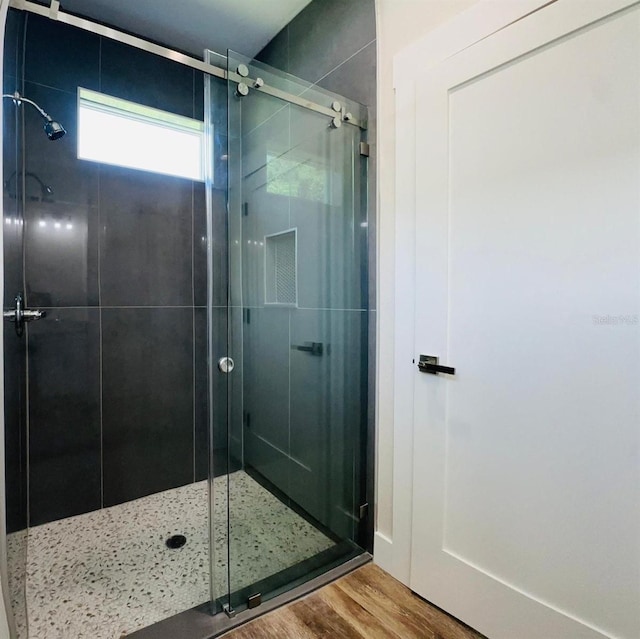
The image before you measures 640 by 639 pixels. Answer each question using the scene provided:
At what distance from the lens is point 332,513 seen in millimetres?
1791

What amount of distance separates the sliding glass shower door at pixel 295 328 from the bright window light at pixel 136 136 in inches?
21.9

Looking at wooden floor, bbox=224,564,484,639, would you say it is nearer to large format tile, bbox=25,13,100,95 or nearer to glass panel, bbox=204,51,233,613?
glass panel, bbox=204,51,233,613

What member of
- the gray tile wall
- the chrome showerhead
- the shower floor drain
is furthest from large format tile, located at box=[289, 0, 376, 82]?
the shower floor drain

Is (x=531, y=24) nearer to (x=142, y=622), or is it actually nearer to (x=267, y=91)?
(x=267, y=91)

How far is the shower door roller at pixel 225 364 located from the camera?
58.2 inches

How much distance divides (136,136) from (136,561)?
228cm

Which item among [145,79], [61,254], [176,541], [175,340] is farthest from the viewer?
[175,340]

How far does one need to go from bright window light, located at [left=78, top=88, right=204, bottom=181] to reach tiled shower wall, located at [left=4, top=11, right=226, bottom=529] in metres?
0.05

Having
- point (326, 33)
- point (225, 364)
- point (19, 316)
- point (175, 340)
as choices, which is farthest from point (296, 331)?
point (326, 33)

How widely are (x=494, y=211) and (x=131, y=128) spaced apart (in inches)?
82.3

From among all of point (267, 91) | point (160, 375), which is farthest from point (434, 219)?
point (160, 375)

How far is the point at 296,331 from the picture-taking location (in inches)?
69.7

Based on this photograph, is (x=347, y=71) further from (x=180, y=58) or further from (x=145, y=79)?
(x=145, y=79)

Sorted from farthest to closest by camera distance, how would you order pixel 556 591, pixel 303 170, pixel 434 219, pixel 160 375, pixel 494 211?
pixel 160 375, pixel 303 170, pixel 434 219, pixel 494 211, pixel 556 591
